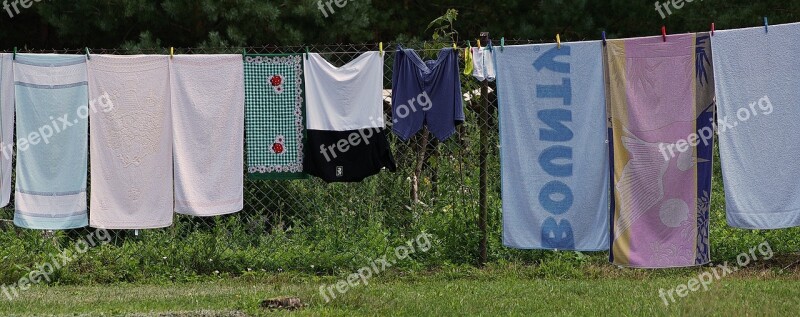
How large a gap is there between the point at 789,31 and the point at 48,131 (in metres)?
5.45

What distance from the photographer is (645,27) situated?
14.1 metres

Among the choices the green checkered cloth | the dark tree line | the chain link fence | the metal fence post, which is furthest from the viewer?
the dark tree line

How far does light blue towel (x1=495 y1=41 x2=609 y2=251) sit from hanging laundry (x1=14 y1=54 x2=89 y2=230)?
3166 mm

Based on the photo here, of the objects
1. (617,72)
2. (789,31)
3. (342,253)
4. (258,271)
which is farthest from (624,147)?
(258,271)

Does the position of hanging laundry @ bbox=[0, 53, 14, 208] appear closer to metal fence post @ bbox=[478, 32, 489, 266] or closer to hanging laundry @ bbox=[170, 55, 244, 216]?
hanging laundry @ bbox=[170, 55, 244, 216]

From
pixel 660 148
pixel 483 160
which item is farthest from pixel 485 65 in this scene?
pixel 660 148

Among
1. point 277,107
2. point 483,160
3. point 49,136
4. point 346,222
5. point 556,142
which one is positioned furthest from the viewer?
point 346,222

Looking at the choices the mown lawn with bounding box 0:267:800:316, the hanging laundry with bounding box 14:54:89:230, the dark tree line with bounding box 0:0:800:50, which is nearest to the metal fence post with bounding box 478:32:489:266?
the mown lawn with bounding box 0:267:800:316

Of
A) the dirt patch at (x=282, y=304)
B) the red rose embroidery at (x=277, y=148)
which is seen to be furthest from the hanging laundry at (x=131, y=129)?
the dirt patch at (x=282, y=304)

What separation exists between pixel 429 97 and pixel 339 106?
691 millimetres

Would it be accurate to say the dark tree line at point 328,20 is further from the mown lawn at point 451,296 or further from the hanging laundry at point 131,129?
the mown lawn at point 451,296

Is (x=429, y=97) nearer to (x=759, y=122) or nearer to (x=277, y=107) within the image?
(x=277, y=107)

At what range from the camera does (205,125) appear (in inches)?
314

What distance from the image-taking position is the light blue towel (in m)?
7.63
